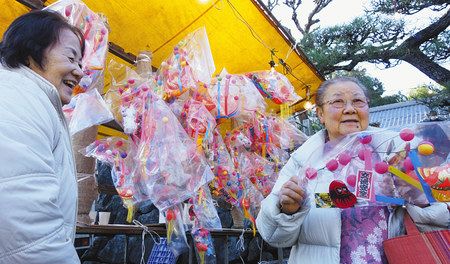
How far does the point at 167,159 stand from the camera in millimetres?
2252

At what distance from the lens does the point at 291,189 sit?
120cm

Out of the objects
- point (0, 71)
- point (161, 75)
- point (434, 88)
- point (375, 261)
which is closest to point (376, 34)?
point (434, 88)

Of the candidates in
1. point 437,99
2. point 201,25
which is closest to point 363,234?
point 201,25

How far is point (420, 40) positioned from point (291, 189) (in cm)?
669

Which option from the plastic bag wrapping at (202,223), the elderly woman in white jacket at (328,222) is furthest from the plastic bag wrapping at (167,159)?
the elderly woman in white jacket at (328,222)

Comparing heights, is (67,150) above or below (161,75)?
below

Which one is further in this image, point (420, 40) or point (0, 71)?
point (420, 40)

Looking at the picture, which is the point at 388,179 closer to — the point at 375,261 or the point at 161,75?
the point at 375,261

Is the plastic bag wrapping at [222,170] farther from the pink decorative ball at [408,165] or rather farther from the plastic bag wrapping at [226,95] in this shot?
the pink decorative ball at [408,165]

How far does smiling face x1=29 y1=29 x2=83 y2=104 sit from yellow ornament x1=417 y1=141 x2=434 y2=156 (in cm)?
128

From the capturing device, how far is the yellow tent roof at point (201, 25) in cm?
278

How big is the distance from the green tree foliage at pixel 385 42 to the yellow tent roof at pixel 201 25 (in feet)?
11.5

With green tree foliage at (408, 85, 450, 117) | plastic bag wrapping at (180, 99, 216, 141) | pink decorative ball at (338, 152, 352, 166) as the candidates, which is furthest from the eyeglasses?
green tree foliage at (408, 85, 450, 117)

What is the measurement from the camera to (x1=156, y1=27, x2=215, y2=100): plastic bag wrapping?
2.58m
